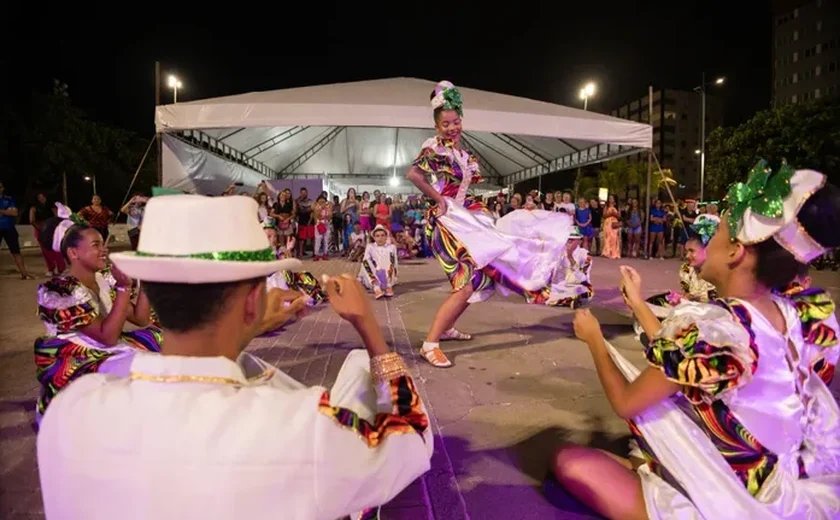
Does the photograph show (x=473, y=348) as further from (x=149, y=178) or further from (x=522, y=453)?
(x=149, y=178)

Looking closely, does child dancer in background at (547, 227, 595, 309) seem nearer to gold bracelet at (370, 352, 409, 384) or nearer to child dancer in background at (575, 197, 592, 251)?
gold bracelet at (370, 352, 409, 384)

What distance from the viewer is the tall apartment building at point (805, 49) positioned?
66000mm

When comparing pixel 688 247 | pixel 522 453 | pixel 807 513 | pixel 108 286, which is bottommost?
pixel 522 453

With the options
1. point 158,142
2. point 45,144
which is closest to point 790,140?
point 158,142

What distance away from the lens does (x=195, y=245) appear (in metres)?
1.06

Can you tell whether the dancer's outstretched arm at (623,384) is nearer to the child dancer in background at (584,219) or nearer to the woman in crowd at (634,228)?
the child dancer in background at (584,219)

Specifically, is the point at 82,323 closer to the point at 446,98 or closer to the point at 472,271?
the point at 472,271

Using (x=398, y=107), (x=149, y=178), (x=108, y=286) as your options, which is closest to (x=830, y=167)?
(x=398, y=107)

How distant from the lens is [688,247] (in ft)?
12.4

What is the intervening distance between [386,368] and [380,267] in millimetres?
6613

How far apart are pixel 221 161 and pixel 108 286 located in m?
10.5

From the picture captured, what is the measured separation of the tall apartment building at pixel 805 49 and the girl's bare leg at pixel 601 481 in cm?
8015

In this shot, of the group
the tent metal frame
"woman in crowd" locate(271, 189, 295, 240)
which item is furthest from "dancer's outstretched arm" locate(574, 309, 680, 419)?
"woman in crowd" locate(271, 189, 295, 240)

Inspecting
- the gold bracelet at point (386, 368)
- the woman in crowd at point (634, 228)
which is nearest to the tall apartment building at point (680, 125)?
the woman in crowd at point (634, 228)
